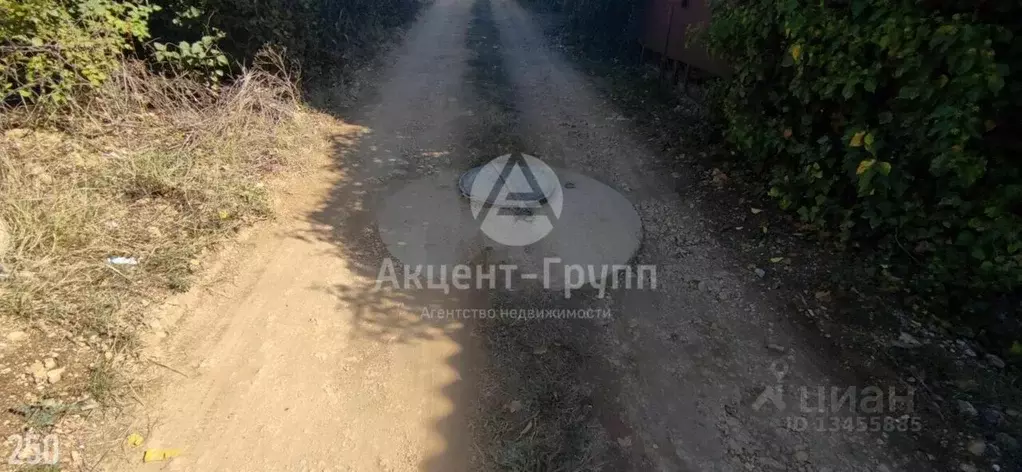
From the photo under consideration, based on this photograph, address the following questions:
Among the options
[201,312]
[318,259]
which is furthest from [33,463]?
[318,259]

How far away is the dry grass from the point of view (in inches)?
122

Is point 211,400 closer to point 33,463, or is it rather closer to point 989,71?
point 33,463

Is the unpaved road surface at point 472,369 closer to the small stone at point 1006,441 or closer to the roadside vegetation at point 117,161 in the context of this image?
the roadside vegetation at point 117,161

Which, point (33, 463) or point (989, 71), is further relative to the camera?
point (989, 71)

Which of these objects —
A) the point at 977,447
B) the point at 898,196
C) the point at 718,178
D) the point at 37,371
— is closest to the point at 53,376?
the point at 37,371

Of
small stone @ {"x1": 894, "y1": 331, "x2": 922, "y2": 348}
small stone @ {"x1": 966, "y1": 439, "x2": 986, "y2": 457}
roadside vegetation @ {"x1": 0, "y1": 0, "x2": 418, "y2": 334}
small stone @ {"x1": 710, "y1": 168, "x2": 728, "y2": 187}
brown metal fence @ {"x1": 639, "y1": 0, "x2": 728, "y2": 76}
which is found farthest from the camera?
brown metal fence @ {"x1": 639, "y1": 0, "x2": 728, "y2": 76}

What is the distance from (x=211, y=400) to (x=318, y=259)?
1381 mm

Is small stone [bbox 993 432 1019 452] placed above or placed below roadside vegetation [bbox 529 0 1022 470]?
below

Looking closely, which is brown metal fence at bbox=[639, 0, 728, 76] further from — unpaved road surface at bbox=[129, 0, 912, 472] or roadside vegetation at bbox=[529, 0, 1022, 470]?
unpaved road surface at bbox=[129, 0, 912, 472]

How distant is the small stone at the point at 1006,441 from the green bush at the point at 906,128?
2.72ft

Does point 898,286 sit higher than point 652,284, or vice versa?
point 898,286

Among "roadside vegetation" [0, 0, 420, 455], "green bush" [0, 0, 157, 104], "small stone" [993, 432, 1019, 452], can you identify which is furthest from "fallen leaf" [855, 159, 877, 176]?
"green bush" [0, 0, 157, 104]

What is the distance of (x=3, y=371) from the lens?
264 centimetres

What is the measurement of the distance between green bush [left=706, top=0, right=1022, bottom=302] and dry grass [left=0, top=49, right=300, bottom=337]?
469cm
